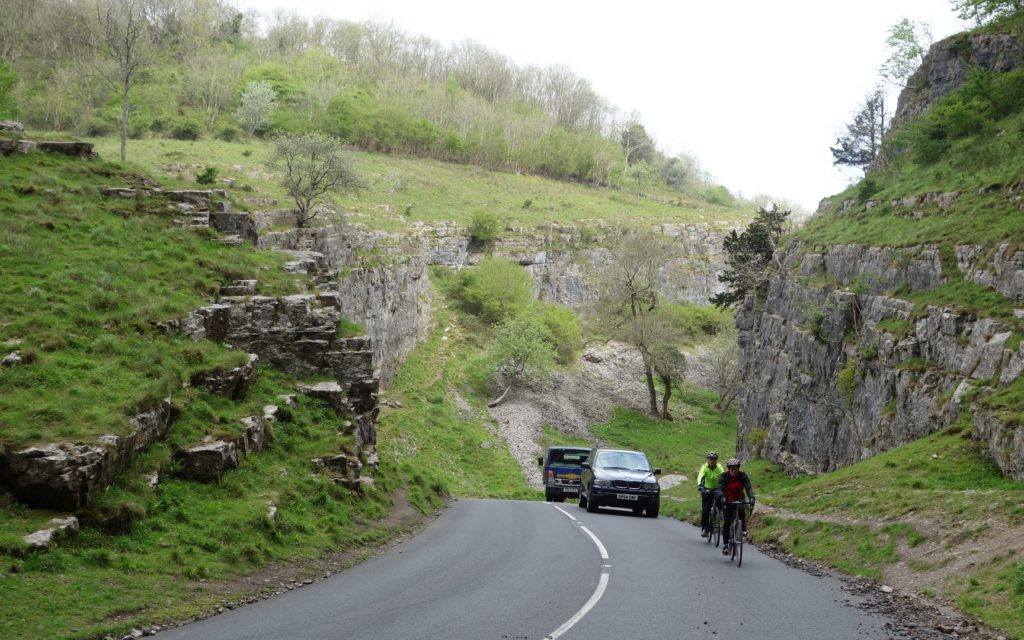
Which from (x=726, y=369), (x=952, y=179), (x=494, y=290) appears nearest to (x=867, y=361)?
(x=952, y=179)

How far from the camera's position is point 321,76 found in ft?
331

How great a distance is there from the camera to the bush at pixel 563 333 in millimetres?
64062

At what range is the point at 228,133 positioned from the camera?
77.7 meters

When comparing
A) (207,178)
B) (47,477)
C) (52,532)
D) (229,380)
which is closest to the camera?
(52,532)

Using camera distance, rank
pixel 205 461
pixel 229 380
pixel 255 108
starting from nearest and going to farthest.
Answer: pixel 205 461, pixel 229 380, pixel 255 108

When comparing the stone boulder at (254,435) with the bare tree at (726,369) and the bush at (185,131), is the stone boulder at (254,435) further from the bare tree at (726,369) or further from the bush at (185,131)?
the bush at (185,131)

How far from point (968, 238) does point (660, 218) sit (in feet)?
227

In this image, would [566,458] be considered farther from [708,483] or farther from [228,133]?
[228,133]

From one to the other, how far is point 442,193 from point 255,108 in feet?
68.9

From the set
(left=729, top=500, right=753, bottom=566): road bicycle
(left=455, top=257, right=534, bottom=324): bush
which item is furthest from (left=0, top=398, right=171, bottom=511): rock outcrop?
(left=455, top=257, right=534, bottom=324): bush

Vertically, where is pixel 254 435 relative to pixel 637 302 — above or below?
below

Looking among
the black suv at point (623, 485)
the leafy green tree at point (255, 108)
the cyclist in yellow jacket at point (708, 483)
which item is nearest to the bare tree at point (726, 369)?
the black suv at point (623, 485)

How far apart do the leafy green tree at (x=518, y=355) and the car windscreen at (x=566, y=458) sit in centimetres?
2168

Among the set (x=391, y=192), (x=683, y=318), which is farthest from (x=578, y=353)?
(x=391, y=192)
